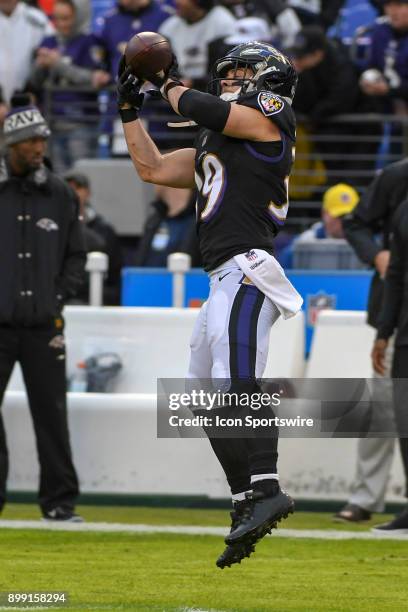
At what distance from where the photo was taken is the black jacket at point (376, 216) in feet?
30.0

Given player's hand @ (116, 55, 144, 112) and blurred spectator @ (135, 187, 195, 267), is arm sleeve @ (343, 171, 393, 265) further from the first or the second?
player's hand @ (116, 55, 144, 112)

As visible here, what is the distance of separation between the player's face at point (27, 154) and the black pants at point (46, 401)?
1.01m

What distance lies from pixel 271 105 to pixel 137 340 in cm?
408

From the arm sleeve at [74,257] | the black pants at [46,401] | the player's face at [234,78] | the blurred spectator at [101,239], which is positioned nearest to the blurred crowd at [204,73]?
the blurred spectator at [101,239]

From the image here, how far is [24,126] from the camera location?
9.00 metres

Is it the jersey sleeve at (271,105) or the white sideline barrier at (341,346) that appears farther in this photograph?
the white sideline barrier at (341,346)

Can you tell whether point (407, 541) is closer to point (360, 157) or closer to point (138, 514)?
point (138, 514)

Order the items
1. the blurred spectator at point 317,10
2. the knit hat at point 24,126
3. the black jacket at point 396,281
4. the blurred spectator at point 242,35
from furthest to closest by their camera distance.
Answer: the blurred spectator at point 317,10 → the blurred spectator at point 242,35 → the knit hat at point 24,126 → the black jacket at point 396,281

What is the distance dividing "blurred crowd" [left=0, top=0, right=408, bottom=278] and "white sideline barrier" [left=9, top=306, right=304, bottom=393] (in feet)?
5.50

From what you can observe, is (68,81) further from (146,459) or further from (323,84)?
(146,459)

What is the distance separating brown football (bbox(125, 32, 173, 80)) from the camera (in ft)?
20.6

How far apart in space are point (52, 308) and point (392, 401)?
7.07ft

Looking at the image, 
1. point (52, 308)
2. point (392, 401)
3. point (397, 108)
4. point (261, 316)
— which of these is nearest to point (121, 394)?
point (52, 308)

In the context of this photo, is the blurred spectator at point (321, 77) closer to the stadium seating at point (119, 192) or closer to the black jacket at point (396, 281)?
the stadium seating at point (119, 192)
